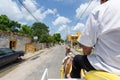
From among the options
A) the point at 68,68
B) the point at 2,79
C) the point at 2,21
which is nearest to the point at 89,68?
the point at 68,68

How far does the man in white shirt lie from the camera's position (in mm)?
2111

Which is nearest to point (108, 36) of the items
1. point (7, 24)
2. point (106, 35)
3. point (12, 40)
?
point (106, 35)

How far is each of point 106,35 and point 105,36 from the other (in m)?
0.02

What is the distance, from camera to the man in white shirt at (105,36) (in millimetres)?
2111

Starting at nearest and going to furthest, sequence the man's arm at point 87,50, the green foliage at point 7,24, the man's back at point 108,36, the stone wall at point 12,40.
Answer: the man's back at point 108,36 < the man's arm at point 87,50 < the stone wall at point 12,40 < the green foliage at point 7,24

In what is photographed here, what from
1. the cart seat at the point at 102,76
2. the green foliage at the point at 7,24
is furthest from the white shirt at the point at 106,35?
the green foliage at the point at 7,24

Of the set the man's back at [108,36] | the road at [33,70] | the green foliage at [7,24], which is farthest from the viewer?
the green foliage at [7,24]

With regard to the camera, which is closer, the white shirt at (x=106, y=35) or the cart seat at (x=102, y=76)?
the cart seat at (x=102, y=76)

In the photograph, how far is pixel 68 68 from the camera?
524 cm

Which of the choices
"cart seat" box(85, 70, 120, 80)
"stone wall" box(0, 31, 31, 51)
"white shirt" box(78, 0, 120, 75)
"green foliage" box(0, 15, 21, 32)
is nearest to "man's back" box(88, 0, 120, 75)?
"white shirt" box(78, 0, 120, 75)

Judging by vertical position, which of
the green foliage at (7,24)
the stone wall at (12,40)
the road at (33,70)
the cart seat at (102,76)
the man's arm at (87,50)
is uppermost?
the green foliage at (7,24)

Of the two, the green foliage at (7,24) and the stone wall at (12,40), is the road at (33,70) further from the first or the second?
the green foliage at (7,24)

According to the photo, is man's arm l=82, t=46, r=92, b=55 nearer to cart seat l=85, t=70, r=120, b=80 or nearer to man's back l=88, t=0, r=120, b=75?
man's back l=88, t=0, r=120, b=75

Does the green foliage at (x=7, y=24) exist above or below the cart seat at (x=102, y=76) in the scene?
above
